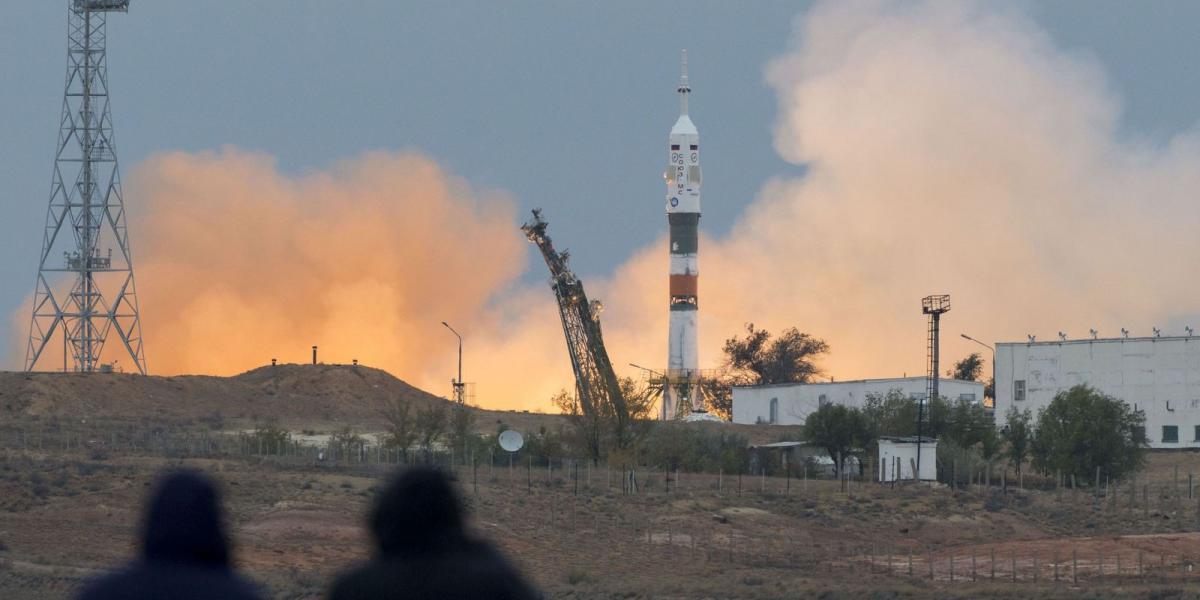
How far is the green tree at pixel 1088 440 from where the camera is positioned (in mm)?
77625

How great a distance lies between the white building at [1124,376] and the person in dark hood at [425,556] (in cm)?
9159

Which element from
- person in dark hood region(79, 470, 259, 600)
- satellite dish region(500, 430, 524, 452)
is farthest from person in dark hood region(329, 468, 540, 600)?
satellite dish region(500, 430, 524, 452)

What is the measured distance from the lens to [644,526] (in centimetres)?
5706

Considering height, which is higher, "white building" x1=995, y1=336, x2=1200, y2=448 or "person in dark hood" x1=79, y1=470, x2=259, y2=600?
"white building" x1=995, y1=336, x2=1200, y2=448

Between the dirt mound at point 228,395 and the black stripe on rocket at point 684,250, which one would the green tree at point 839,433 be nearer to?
the dirt mound at point 228,395

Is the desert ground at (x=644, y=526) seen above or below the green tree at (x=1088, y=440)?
below

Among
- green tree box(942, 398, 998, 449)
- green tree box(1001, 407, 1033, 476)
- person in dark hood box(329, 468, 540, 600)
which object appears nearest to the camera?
person in dark hood box(329, 468, 540, 600)

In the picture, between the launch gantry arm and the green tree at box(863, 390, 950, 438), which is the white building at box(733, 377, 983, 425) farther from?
the launch gantry arm

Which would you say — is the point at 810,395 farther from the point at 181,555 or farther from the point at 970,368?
the point at 181,555

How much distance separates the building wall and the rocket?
36043 mm

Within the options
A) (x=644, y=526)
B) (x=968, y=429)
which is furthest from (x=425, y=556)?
(x=968, y=429)

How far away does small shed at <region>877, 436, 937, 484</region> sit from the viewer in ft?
246

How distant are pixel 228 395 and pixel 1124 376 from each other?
46.1 meters

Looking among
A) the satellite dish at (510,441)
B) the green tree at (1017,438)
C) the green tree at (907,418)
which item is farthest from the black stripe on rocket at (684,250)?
the satellite dish at (510,441)
